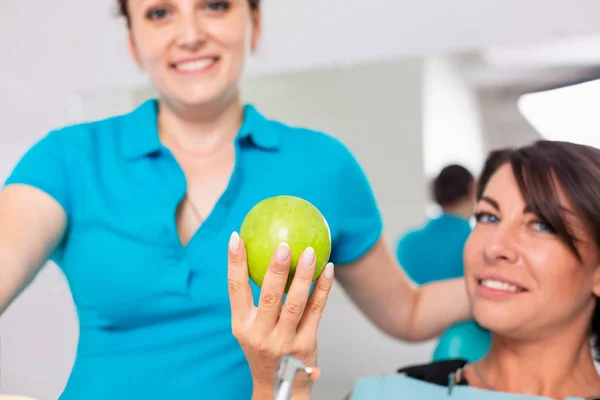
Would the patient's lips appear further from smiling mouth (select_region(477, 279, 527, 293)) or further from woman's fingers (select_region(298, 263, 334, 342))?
woman's fingers (select_region(298, 263, 334, 342))

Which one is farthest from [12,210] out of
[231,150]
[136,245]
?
[231,150]

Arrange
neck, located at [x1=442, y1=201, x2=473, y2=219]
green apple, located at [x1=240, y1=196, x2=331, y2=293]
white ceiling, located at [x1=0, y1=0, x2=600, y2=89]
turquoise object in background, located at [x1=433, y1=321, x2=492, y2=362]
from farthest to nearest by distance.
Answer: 1. white ceiling, located at [x1=0, y1=0, x2=600, y2=89]
2. neck, located at [x1=442, y1=201, x2=473, y2=219]
3. turquoise object in background, located at [x1=433, y1=321, x2=492, y2=362]
4. green apple, located at [x1=240, y1=196, x2=331, y2=293]

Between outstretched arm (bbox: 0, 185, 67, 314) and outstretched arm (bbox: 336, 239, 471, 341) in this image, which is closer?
outstretched arm (bbox: 0, 185, 67, 314)

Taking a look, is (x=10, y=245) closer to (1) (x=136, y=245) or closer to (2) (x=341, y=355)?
(1) (x=136, y=245)

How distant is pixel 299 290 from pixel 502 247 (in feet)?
1.88

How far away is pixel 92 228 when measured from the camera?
43.6 inches

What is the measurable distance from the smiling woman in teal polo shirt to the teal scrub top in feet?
3.33

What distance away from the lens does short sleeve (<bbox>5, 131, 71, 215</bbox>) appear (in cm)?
107

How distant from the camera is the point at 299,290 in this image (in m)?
0.78

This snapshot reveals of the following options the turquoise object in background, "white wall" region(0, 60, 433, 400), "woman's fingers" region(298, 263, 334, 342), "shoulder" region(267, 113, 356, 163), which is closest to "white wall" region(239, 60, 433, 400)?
"white wall" region(0, 60, 433, 400)

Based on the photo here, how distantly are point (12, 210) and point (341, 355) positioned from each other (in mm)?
1410

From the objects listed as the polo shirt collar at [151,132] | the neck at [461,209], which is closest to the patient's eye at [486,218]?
the polo shirt collar at [151,132]

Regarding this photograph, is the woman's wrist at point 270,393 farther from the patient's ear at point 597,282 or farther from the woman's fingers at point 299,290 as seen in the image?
the patient's ear at point 597,282

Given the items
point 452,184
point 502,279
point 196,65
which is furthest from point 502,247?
point 452,184
